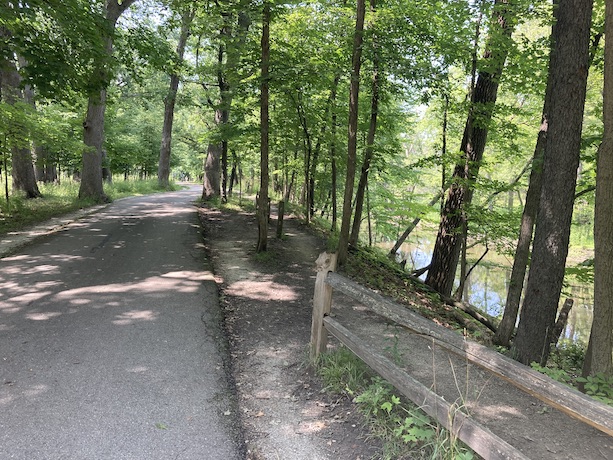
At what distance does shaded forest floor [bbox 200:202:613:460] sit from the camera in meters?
3.17

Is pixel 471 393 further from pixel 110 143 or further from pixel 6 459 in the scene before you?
pixel 110 143

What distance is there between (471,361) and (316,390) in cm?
169

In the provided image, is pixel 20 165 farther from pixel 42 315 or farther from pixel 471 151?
pixel 471 151

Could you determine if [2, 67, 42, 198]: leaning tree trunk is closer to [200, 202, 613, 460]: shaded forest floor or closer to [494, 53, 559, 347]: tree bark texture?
[200, 202, 613, 460]: shaded forest floor

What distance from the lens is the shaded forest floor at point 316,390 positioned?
125 inches

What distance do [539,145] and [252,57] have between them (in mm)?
6353

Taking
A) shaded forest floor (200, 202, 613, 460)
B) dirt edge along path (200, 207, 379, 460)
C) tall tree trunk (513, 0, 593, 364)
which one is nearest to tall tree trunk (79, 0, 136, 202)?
dirt edge along path (200, 207, 379, 460)

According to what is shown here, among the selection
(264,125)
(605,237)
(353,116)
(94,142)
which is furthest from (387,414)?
(94,142)

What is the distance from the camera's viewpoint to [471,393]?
4082mm

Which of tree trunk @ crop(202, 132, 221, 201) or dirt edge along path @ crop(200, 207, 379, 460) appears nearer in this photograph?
dirt edge along path @ crop(200, 207, 379, 460)

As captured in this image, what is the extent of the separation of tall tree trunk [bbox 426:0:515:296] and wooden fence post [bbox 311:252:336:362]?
5.36 metres

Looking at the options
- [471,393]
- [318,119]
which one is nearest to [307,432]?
[471,393]

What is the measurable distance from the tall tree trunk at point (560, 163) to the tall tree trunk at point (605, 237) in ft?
1.81

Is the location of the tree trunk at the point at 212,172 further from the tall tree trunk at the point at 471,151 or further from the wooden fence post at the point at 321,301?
the wooden fence post at the point at 321,301
